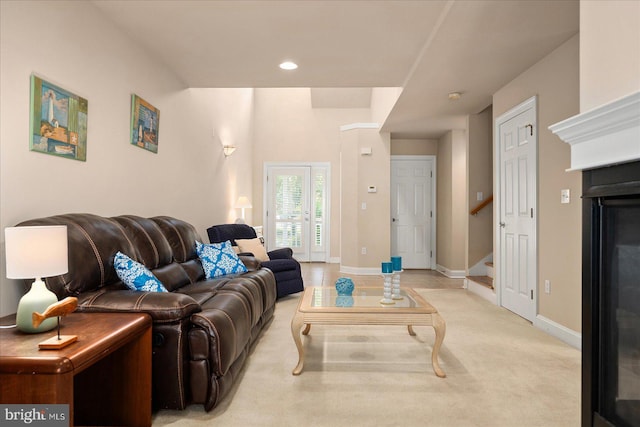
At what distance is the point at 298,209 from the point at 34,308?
713 cm

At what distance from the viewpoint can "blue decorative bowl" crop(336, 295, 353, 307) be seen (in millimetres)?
2780

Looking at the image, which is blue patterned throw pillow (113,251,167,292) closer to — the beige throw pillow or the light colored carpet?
the light colored carpet

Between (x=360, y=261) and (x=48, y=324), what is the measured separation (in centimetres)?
559

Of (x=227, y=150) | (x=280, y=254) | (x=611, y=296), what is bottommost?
(x=280, y=254)

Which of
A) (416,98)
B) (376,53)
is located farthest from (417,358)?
(416,98)

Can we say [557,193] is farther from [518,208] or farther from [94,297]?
[94,297]

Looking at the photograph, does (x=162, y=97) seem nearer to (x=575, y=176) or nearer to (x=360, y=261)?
(x=575, y=176)

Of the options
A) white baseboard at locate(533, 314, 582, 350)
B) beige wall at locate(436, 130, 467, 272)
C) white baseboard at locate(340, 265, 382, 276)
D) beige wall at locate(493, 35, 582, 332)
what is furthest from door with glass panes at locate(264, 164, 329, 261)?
white baseboard at locate(533, 314, 582, 350)

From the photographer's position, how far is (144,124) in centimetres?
353

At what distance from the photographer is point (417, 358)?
287 centimetres

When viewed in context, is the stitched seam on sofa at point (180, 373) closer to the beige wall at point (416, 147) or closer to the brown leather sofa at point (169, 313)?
the brown leather sofa at point (169, 313)

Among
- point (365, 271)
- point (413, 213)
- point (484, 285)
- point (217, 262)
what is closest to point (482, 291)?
point (484, 285)

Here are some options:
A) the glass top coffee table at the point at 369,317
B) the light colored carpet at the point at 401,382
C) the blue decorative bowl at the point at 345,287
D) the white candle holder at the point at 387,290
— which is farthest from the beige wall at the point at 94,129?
the white candle holder at the point at 387,290

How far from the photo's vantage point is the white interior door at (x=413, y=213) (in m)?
7.52
